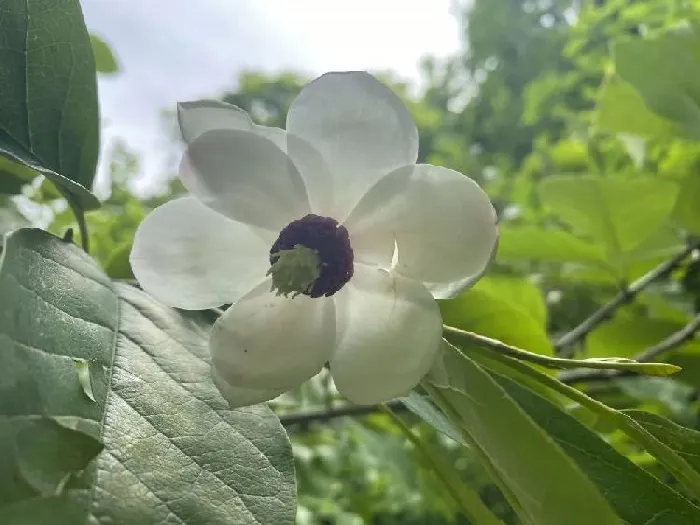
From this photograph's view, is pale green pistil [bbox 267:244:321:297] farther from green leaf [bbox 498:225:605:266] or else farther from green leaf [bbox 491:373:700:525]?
green leaf [bbox 498:225:605:266]

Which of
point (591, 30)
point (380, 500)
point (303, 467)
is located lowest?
point (380, 500)

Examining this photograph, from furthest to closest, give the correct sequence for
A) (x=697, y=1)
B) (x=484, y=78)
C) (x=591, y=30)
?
(x=484, y=78) → (x=591, y=30) → (x=697, y=1)

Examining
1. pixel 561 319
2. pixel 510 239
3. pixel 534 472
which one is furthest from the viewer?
pixel 561 319

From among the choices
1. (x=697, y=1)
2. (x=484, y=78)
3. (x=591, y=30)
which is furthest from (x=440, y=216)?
(x=484, y=78)

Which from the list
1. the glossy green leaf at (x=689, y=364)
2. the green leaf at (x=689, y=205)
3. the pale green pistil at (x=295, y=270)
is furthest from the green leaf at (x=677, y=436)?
the green leaf at (x=689, y=205)

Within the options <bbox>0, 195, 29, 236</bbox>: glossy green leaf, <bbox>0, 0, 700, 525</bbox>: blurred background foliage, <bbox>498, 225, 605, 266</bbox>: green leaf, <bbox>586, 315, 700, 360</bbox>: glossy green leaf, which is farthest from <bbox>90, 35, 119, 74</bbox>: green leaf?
<bbox>586, 315, 700, 360</bbox>: glossy green leaf

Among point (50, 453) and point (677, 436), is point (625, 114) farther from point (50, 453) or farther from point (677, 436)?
point (50, 453)

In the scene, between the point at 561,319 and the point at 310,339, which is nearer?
the point at 310,339

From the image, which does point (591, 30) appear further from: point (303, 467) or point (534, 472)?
point (534, 472)
